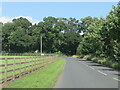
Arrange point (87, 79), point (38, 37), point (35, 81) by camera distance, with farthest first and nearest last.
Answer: point (38, 37), point (87, 79), point (35, 81)

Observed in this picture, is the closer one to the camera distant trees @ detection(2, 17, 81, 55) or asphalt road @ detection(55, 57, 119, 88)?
asphalt road @ detection(55, 57, 119, 88)

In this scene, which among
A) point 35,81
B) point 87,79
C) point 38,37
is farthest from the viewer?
point 38,37

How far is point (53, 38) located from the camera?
385ft

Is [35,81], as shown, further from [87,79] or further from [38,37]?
[38,37]

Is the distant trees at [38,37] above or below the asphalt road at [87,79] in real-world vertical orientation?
above

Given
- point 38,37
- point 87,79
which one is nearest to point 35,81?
point 87,79

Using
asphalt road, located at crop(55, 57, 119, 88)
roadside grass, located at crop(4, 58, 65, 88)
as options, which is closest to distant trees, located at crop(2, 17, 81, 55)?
asphalt road, located at crop(55, 57, 119, 88)

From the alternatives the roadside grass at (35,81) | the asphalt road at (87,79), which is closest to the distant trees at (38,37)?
the asphalt road at (87,79)

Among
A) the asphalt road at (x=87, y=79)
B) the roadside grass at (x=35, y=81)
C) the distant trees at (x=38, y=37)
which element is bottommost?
the asphalt road at (x=87, y=79)

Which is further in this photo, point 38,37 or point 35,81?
point 38,37

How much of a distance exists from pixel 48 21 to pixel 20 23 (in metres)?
14.1

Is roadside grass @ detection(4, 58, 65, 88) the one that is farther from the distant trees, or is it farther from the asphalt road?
the distant trees

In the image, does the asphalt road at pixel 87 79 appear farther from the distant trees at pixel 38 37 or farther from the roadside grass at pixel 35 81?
the distant trees at pixel 38 37

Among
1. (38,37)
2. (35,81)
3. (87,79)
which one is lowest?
(87,79)
